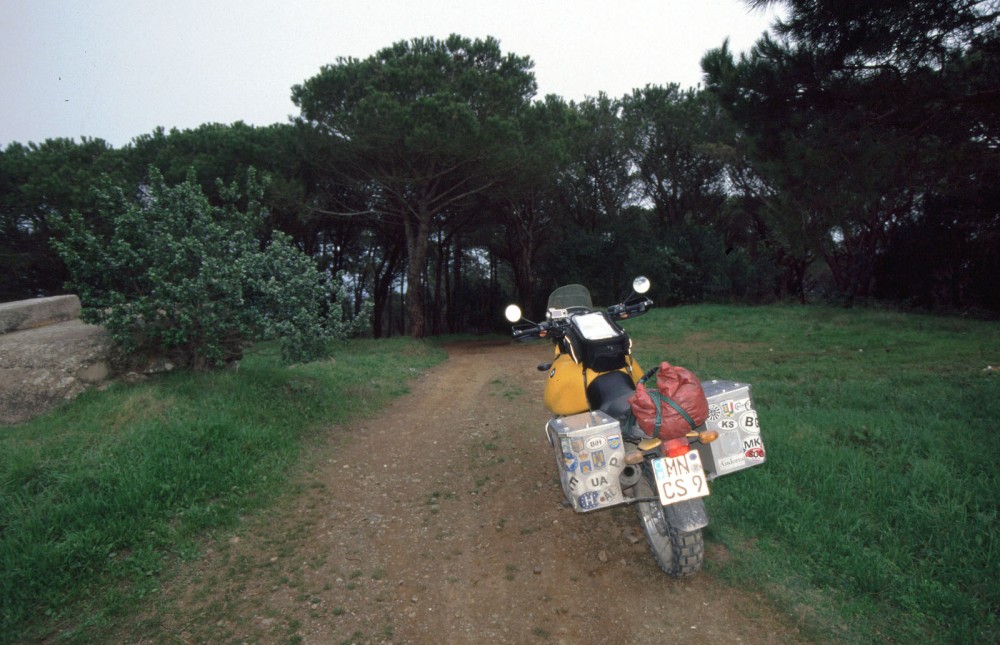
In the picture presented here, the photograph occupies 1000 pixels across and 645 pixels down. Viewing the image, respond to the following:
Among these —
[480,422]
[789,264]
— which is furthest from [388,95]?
[789,264]

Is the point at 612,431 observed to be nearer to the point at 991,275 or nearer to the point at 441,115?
the point at 441,115

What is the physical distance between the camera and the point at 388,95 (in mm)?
14047

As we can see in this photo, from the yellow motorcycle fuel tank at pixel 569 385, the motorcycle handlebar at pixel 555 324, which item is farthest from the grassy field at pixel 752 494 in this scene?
the motorcycle handlebar at pixel 555 324

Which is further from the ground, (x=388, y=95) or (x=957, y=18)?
(x=388, y=95)

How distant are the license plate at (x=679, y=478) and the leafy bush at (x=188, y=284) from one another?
524cm

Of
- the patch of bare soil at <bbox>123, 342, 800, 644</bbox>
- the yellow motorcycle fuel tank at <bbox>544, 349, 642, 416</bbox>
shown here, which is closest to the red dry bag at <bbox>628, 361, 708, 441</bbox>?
the yellow motorcycle fuel tank at <bbox>544, 349, 642, 416</bbox>

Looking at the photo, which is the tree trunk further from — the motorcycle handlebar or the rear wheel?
the rear wheel

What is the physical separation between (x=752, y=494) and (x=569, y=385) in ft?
5.52

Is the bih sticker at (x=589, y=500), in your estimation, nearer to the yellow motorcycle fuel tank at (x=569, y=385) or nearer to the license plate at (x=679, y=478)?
the license plate at (x=679, y=478)

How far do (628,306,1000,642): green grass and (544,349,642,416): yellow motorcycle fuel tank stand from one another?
4.20ft

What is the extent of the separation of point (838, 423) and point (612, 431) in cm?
364

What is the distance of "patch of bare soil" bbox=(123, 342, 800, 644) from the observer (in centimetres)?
301

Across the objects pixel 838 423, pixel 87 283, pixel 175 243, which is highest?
Result: pixel 175 243

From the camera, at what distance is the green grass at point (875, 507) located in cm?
294
